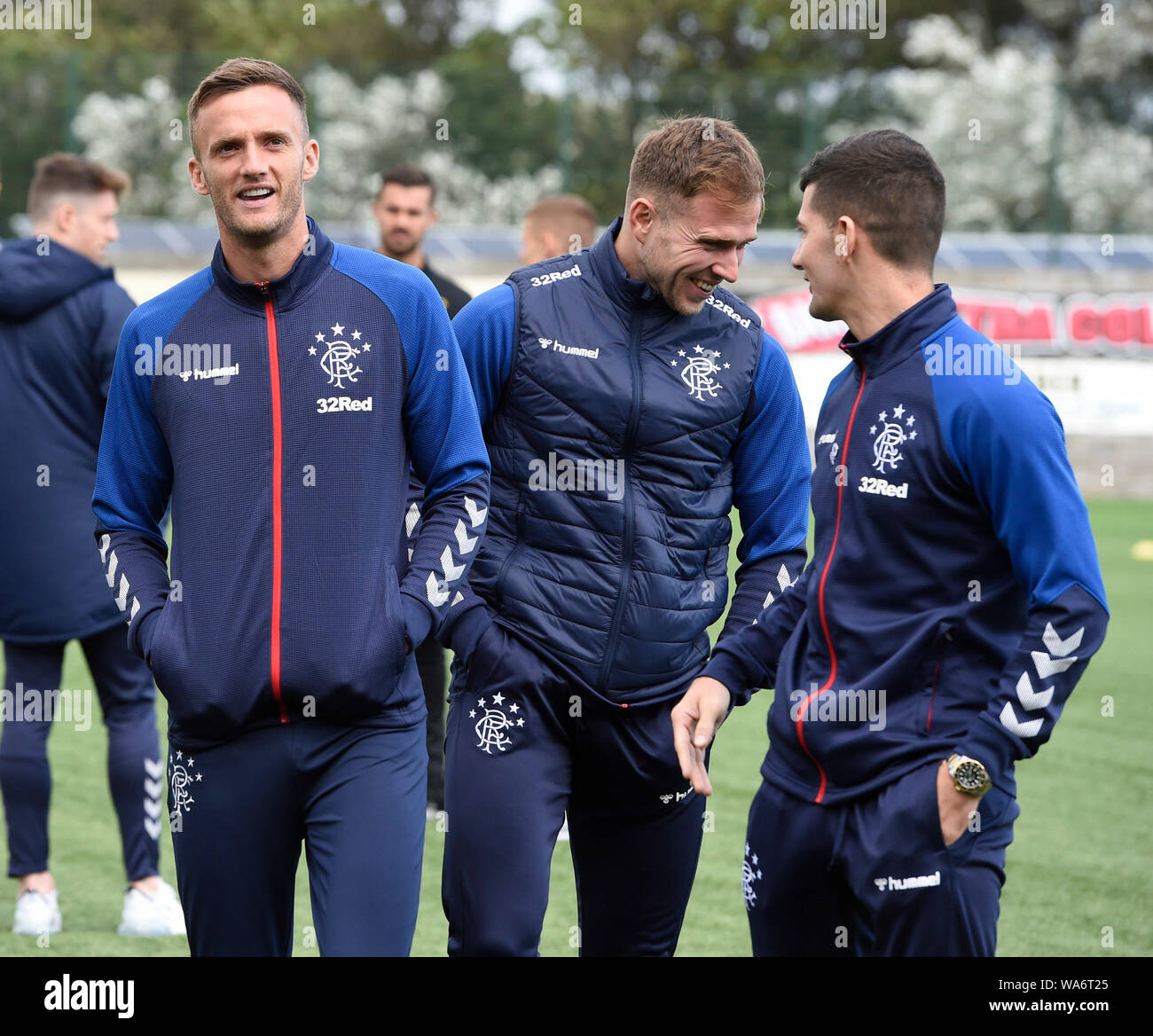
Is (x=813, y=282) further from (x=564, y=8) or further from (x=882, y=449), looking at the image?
(x=564, y=8)

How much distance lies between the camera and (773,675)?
357 centimetres

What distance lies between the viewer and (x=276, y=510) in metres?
3.12

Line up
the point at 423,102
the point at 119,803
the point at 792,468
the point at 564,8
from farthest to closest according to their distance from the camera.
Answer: the point at 564,8 → the point at 423,102 → the point at 119,803 → the point at 792,468

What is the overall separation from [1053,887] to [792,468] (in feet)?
10.1

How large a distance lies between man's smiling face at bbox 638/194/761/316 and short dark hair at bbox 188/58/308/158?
2.92 ft

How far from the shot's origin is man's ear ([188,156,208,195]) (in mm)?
3264

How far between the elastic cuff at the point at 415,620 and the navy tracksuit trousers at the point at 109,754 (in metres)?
2.62

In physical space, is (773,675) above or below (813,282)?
below

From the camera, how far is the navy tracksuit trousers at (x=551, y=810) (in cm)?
356

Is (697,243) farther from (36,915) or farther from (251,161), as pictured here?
(36,915)

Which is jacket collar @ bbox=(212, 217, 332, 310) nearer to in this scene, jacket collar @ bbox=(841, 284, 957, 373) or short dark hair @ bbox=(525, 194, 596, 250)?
jacket collar @ bbox=(841, 284, 957, 373)

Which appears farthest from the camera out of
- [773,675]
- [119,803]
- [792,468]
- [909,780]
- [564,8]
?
[564,8]

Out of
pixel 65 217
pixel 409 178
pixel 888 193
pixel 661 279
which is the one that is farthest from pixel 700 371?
pixel 409 178

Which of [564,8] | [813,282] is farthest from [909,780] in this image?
[564,8]
